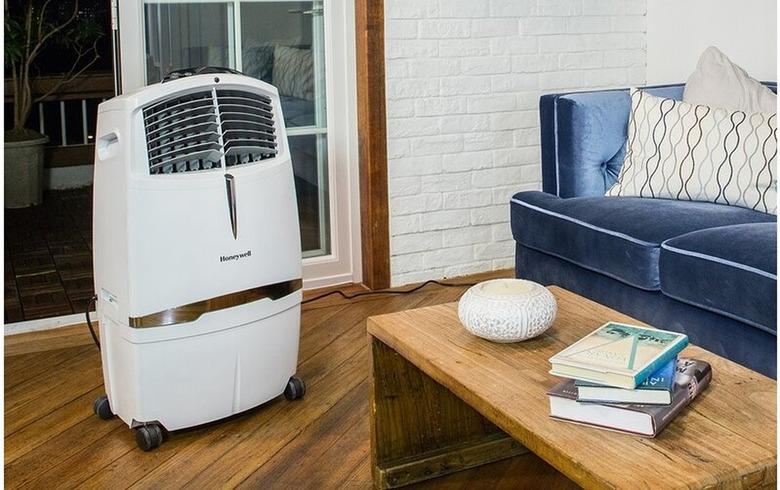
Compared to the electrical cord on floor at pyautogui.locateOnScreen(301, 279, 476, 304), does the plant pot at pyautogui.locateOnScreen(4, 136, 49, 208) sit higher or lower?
higher

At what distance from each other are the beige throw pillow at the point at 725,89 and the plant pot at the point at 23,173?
11.8 ft

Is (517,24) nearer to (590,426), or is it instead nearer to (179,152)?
(179,152)

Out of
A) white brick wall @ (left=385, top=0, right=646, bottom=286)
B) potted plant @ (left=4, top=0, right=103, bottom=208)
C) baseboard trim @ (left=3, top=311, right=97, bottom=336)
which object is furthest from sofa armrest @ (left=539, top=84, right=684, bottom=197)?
potted plant @ (left=4, top=0, right=103, bottom=208)

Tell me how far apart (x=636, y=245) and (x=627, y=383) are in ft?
3.79

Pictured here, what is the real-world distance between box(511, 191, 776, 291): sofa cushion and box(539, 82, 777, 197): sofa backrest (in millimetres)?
108

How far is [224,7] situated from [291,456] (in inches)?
65.6

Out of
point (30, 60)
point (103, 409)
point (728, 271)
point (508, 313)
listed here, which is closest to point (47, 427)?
point (103, 409)

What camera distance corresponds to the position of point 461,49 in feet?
12.0

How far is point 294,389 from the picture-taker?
2609 millimetres

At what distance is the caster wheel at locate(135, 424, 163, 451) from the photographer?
231 centimetres

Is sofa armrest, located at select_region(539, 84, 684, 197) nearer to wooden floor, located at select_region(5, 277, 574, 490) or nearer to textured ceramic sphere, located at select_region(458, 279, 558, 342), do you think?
wooden floor, located at select_region(5, 277, 574, 490)

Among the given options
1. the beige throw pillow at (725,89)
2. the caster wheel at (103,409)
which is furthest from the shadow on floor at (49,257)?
the beige throw pillow at (725,89)

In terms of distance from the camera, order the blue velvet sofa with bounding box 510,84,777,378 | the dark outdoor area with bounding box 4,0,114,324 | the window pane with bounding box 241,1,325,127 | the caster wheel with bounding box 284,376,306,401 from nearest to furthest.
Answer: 1. the blue velvet sofa with bounding box 510,84,777,378
2. the caster wheel with bounding box 284,376,306,401
3. the window pane with bounding box 241,1,325,127
4. the dark outdoor area with bounding box 4,0,114,324

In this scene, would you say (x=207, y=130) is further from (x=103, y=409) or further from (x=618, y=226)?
(x=618, y=226)
